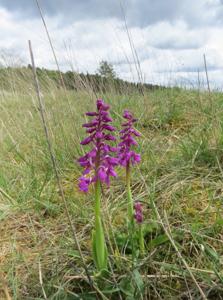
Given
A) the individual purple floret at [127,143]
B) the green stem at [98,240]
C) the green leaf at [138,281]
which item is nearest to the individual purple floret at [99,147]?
the green stem at [98,240]

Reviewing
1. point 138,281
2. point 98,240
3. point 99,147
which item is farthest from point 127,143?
point 138,281

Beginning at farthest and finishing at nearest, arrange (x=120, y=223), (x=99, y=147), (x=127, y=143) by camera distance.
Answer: (x=120, y=223)
(x=127, y=143)
(x=99, y=147)

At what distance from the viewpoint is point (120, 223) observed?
1746 mm

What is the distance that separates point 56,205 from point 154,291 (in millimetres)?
850

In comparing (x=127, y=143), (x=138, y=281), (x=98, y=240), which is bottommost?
(x=138, y=281)

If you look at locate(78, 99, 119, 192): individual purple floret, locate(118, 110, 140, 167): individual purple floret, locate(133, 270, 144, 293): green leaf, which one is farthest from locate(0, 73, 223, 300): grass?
locate(78, 99, 119, 192): individual purple floret

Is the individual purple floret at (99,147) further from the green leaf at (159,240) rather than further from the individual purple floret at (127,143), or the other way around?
the green leaf at (159,240)

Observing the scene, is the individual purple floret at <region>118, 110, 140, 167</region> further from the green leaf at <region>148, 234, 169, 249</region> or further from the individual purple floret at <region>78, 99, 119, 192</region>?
the green leaf at <region>148, 234, 169, 249</region>

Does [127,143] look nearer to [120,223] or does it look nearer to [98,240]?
[98,240]

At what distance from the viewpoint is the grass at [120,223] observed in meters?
1.31

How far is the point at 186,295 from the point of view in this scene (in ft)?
4.17

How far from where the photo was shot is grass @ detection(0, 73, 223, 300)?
4.29 ft

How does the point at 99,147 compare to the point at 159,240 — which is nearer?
the point at 99,147

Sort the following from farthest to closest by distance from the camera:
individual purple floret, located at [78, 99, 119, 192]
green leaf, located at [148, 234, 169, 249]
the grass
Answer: green leaf, located at [148, 234, 169, 249] < the grass < individual purple floret, located at [78, 99, 119, 192]
